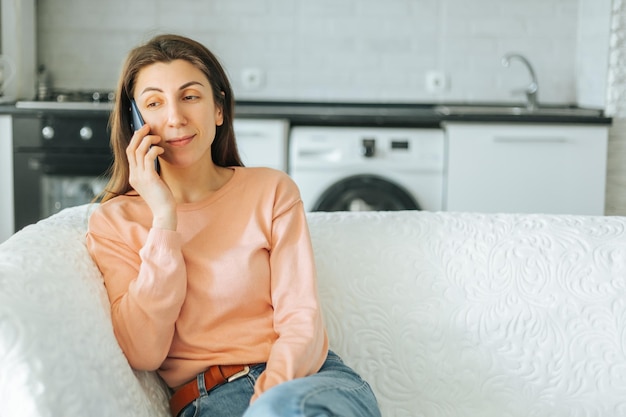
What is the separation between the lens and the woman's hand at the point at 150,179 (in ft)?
Result: 5.67

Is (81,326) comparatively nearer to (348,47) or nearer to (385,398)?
(385,398)

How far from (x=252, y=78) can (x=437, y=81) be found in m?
0.93

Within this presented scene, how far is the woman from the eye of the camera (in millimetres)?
1686

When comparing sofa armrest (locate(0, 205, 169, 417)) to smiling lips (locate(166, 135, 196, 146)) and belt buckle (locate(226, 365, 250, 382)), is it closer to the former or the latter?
belt buckle (locate(226, 365, 250, 382))

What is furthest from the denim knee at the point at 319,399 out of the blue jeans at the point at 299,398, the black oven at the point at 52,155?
the black oven at the point at 52,155

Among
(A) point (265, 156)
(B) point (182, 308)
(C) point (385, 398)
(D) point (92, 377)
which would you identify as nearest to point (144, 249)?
(B) point (182, 308)

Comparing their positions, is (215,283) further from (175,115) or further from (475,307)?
(475,307)

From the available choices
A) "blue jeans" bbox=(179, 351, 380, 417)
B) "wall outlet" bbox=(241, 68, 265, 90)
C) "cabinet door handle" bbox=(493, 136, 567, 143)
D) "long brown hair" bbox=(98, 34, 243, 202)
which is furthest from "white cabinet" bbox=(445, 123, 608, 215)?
"blue jeans" bbox=(179, 351, 380, 417)

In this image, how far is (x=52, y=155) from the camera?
3.89 metres

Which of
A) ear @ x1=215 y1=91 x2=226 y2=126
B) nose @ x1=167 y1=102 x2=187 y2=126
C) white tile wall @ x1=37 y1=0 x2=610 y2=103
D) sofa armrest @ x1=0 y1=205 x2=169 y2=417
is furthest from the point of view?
white tile wall @ x1=37 y1=0 x2=610 y2=103

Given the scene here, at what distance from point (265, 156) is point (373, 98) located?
34.5 inches

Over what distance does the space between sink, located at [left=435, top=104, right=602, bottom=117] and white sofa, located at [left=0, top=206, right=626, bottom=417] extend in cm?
184

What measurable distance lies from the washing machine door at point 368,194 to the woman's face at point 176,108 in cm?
208

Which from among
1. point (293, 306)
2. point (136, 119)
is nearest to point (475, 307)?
point (293, 306)
